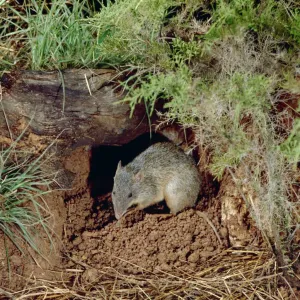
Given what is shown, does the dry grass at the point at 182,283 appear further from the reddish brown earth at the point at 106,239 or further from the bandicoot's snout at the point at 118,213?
the bandicoot's snout at the point at 118,213

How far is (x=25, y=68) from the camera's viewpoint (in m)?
4.57

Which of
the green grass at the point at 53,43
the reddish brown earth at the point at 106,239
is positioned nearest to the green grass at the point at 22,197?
the reddish brown earth at the point at 106,239

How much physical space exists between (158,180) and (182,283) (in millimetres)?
1128

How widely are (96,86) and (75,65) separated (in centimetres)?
32

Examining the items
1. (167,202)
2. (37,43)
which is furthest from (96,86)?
(167,202)

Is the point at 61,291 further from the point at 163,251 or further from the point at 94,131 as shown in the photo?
the point at 94,131

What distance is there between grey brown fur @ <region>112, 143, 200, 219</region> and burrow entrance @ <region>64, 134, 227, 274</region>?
13 cm

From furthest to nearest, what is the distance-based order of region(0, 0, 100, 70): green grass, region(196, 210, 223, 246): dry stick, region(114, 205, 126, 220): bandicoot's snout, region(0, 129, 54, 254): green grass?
1. region(114, 205, 126, 220): bandicoot's snout
2. region(196, 210, 223, 246): dry stick
3. region(0, 0, 100, 70): green grass
4. region(0, 129, 54, 254): green grass

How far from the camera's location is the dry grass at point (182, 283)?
4102 mm

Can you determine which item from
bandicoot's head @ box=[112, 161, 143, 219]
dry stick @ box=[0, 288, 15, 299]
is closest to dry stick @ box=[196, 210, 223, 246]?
bandicoot's head @ box=[112, 161, 143, 219]

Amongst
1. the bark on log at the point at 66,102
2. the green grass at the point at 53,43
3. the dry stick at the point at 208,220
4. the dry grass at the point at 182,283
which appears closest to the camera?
the dry grass at the point at 182,283

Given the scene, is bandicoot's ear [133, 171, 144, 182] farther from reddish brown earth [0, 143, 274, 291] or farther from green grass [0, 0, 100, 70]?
green grass [0, 0, 100, 70]

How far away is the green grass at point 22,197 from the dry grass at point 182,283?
0.37 m

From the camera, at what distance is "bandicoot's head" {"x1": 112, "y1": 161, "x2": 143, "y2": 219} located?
4852mm
